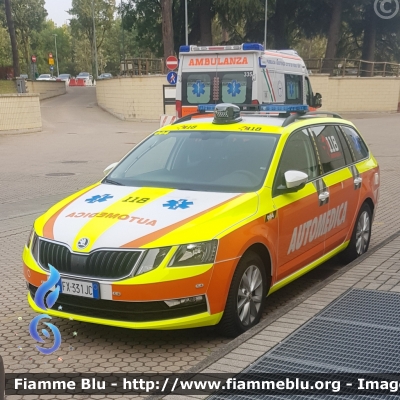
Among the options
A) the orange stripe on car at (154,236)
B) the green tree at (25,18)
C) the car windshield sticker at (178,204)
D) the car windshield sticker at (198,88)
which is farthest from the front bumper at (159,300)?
the green tree at (25,18)

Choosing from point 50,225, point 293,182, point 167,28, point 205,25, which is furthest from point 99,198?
point 205,25

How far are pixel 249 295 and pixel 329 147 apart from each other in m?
2.23

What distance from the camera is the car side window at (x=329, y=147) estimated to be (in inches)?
237

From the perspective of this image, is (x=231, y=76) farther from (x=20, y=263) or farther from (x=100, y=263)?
(x=100, y=263)

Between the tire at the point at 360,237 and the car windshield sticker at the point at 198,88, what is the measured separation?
37.0ft

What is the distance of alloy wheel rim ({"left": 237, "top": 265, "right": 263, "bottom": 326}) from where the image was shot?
4574 millimetres

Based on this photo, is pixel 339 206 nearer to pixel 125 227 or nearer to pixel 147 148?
pixel 147 148

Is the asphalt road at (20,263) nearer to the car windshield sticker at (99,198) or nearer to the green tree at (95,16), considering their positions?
the car windshield sticker at (99,198)

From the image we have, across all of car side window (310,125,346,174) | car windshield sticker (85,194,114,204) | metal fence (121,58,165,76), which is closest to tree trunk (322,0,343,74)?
metal fence (121,58,165,76)

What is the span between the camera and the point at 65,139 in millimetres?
24406

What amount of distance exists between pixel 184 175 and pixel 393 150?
49.7 feet

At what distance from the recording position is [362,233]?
683 cm

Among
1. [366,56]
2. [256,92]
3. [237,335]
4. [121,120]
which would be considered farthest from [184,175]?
[366,56]

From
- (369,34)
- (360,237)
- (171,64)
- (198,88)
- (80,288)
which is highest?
(369,34)
